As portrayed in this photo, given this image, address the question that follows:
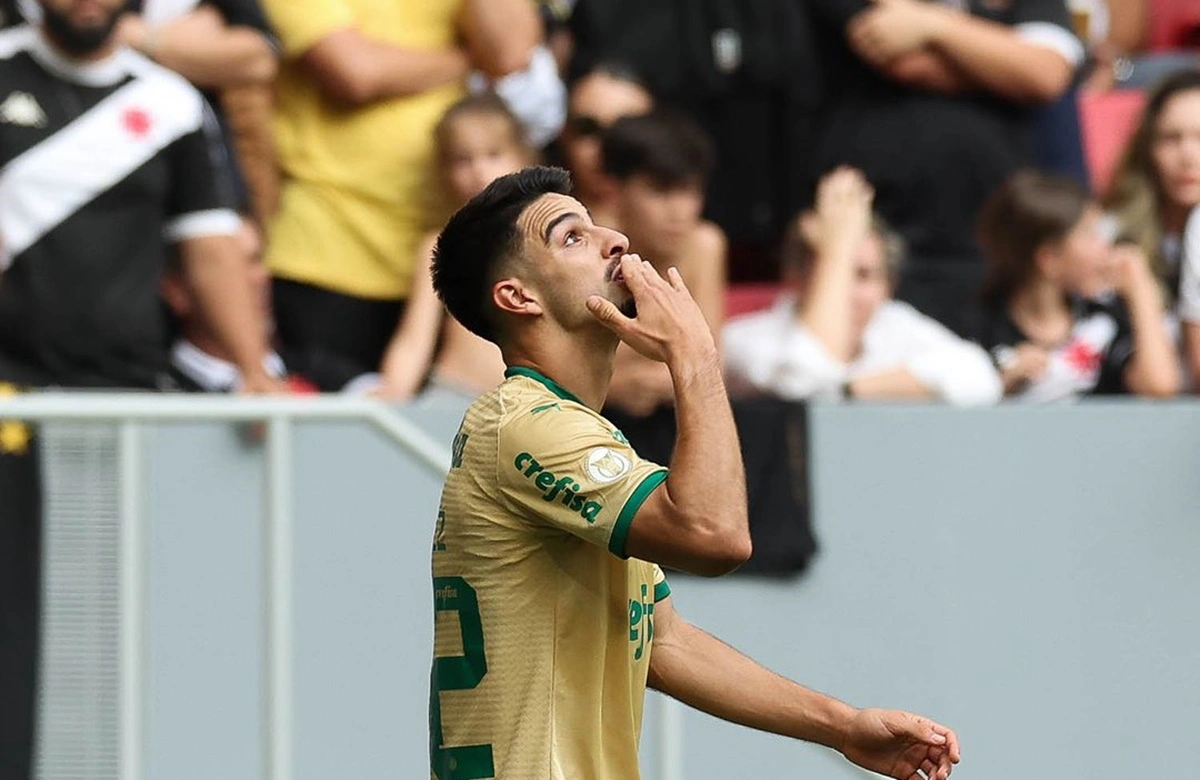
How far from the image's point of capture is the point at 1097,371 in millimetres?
6504

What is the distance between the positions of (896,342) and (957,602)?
93 cm

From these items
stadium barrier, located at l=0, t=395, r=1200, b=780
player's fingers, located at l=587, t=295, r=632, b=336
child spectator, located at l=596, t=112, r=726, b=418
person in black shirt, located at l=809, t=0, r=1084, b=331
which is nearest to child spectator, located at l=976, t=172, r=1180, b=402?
person in black shirt, located at l=809, t=0, r=1084, b=331

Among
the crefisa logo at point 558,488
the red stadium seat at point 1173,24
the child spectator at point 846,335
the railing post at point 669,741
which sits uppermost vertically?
the red stadium seat at point 1173,24

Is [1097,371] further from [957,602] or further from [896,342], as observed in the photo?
[957,602]

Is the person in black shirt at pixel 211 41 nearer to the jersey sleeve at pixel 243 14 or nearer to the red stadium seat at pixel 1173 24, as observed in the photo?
the jersey sleeve at pixel 243 14

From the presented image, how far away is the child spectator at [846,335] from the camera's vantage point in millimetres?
6250

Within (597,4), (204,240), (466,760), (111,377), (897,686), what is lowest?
(466,760)

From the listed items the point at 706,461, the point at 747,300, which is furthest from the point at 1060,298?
the point at 706,461

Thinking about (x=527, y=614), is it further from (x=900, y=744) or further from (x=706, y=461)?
(x=900, y=744)

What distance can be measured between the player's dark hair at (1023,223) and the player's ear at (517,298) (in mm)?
3588

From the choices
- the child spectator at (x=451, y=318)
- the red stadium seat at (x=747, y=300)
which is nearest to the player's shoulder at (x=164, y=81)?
the child spectator at (x=451, y=318)

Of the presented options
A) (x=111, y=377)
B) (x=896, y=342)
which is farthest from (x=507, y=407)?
(x=896, y=342)

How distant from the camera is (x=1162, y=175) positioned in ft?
22.7

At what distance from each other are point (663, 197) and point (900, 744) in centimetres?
315
